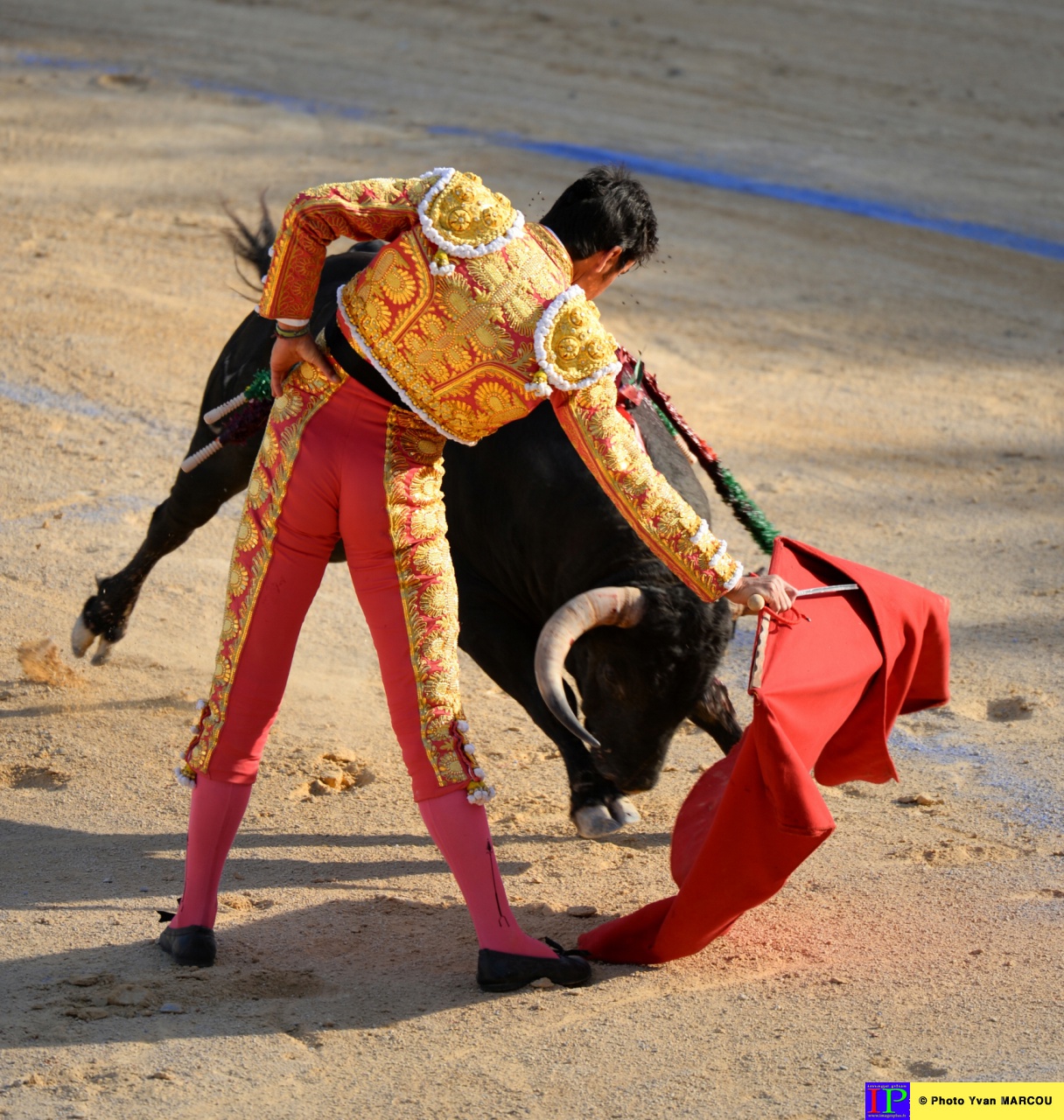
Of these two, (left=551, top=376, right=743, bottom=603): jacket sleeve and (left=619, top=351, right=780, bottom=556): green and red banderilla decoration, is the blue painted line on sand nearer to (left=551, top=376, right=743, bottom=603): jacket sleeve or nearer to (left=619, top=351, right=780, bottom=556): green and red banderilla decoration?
(left=619, top=351, right=780, bottom=556): green and red banderilla decoration

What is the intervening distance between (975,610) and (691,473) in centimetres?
184

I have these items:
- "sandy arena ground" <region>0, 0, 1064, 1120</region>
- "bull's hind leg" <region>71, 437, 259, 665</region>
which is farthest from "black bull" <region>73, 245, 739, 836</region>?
"sandy arena ground" <region>0, 0, 1064, 1120</region>

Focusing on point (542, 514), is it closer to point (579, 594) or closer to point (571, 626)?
point (579, 594)

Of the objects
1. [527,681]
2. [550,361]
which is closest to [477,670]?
[527,681]

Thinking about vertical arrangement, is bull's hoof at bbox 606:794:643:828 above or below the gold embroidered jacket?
below

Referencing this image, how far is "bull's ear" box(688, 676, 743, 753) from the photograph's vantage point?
155 inches

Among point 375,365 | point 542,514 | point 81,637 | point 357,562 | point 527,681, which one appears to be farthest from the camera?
point 81,637

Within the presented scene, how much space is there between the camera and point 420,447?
282 centimetres

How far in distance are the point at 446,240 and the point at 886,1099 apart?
5.57ft

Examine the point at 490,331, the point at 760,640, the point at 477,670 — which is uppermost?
the point at 490,331

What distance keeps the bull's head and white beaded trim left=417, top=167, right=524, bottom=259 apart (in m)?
0.95

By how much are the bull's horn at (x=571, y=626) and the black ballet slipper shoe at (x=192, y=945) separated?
0.85m

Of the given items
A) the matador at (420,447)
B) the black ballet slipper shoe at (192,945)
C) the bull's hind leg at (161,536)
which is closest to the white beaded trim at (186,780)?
the matador at (420,447)

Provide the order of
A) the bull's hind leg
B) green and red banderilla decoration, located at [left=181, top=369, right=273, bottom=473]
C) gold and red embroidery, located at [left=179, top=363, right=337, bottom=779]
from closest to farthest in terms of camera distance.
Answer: gold and red embroidery, located at [left=179, top=363, right=337, bottom=779] < green and red banderilla decoration, located at [left=181, top=369, right=273, bottom=473] < the bull's hind leg
